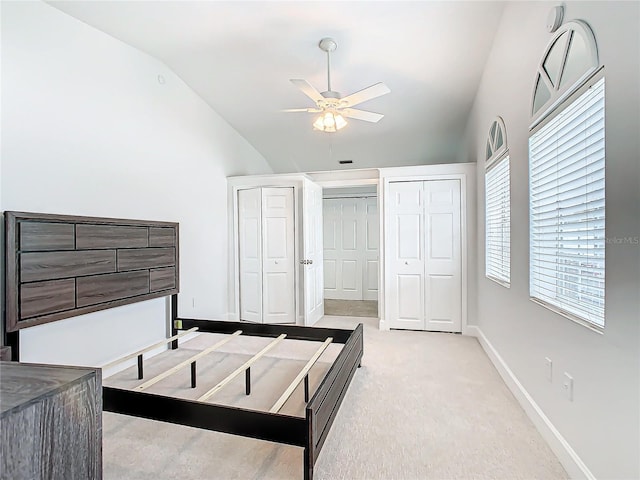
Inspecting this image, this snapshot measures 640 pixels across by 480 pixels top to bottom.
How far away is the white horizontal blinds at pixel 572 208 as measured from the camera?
1.50 metres

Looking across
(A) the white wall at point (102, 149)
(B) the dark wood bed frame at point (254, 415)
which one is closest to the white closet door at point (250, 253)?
(A) the white wall at point (102, 149)

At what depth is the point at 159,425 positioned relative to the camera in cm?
219

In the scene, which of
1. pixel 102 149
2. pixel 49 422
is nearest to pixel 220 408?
pixel 49 422

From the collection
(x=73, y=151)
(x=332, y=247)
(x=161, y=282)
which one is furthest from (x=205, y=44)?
(x=332, y=247)

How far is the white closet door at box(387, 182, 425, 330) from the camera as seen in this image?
4359 mm

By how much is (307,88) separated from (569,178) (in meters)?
1.98

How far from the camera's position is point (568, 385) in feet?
5.77

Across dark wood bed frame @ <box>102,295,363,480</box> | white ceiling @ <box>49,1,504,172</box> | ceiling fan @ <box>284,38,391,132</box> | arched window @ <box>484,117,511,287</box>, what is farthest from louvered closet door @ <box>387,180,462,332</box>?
dark wood bed frame @ <box>102,295,363,480</box>

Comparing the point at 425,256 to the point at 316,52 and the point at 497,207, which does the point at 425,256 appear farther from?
the point at 316,52

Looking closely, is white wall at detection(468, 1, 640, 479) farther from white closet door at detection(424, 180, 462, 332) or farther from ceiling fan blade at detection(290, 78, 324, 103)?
white closet door at detection(424, 180, 462, 332)

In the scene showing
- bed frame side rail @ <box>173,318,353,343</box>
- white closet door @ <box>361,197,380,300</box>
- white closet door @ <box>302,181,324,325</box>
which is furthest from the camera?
white closet door @ <box>361,197,380,300</box>

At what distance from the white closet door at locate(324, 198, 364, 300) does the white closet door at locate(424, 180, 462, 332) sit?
2374mm

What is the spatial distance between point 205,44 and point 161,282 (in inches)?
95.1

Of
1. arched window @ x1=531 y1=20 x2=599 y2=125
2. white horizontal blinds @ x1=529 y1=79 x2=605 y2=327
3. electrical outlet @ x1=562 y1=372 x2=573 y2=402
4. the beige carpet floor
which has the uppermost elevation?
arched window @ x1=531 y1=20 x2=599 y2=125
